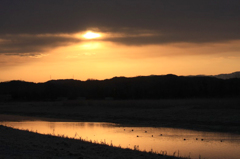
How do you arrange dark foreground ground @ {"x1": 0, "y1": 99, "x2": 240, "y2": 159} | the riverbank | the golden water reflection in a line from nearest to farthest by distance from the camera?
1. the riverbank
2. dark foreground ground @ {"x1": 0, "y1": 99, "x2": 240, "y2": 159}
3. the golden water reflection

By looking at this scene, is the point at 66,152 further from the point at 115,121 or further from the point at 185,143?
the point at 115,121

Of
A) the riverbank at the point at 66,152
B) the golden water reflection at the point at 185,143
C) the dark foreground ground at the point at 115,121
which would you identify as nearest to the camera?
the riverbank at the point at 66,152

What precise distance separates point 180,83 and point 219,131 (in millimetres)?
85480

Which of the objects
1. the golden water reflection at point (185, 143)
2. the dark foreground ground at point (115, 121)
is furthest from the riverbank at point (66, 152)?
the golden water reflection at point (185, 143)

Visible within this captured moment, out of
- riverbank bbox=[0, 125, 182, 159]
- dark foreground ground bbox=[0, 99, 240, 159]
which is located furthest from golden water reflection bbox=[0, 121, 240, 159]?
dark foreground ground bbox=[0, 99, 240, 159]

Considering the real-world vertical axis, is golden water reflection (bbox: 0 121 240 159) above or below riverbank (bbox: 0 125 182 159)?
below

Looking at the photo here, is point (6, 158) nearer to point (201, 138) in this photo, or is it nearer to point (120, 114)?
point (201, 138)

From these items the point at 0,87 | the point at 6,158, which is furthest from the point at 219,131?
the point at 0,87

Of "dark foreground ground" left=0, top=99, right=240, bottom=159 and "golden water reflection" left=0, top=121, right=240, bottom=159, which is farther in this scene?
"golden water reflection" left=0, top=121, right=240, bottom=159

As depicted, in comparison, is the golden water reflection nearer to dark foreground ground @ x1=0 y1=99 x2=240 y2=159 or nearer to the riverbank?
the riverbank

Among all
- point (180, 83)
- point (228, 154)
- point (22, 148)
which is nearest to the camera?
point (22, 148)

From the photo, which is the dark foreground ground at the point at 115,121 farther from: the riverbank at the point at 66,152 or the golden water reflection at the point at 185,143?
the golden water reflection at the point at 185,143

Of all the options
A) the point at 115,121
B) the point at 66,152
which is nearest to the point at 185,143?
the point at 66,152

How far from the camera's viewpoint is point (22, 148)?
11.8 meters
